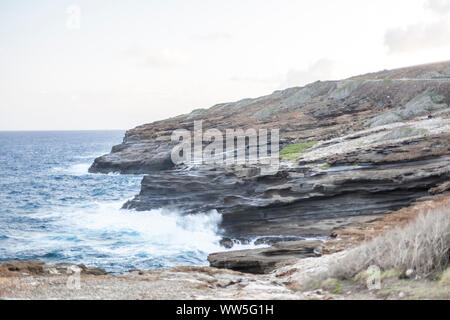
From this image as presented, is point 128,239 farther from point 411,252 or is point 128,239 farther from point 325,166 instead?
point 411,252

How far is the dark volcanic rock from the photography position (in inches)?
604

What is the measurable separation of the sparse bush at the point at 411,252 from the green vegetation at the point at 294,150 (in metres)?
21.8

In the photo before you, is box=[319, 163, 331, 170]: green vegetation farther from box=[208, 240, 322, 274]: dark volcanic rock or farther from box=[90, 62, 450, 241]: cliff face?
box=[208, 240, 322, 274]: dark volcanic rock

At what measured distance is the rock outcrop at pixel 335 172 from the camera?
20906 millimetres

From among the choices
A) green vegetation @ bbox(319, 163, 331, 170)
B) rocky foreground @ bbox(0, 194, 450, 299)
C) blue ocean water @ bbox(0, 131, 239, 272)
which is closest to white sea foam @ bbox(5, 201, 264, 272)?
blue ocean water @ bbox(0, 131, 239, 272)

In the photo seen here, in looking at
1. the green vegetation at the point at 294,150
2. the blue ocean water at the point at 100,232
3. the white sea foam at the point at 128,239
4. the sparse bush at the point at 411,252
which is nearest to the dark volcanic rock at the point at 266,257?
the white sea foam at the point at 128,239

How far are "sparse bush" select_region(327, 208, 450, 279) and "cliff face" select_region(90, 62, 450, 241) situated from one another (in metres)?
9.91

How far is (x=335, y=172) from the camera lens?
24.2 metres

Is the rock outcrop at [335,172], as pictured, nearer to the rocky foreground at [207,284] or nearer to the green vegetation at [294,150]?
the green vegetation at [294,150]

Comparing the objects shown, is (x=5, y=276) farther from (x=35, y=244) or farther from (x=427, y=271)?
(x=35, y=244)

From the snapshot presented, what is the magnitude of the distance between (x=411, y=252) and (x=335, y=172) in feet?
52.5

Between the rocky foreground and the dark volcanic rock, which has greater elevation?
the rocky foreground

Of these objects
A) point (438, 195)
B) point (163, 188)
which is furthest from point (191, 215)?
point (438, 195)

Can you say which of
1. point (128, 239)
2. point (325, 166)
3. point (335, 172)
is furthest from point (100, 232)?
point (335, 172)
